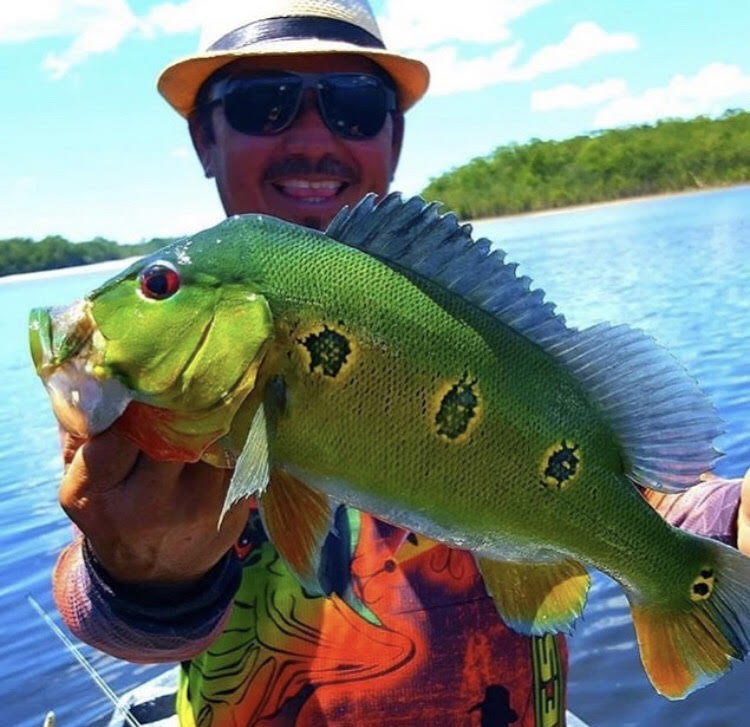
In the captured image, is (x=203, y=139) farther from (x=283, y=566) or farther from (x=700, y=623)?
(x=700, y=623)

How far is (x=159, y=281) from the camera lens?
1.52 m

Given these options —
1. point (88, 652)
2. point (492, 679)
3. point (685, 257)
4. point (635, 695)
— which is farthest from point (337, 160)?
point (685, 257)

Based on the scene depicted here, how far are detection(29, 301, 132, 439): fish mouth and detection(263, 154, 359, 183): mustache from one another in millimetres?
1322

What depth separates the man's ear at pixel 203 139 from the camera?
2957 mm

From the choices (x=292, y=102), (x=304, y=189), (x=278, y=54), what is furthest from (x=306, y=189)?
(x=278, y=54)

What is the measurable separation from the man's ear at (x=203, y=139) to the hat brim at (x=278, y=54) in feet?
0.18

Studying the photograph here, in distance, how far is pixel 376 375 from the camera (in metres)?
1.50

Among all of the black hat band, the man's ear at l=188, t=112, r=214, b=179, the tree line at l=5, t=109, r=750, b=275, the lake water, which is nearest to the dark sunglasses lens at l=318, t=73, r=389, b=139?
the black hat band

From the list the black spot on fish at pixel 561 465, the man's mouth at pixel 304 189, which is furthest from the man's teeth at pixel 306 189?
the black spot on fish at pixel 561 465

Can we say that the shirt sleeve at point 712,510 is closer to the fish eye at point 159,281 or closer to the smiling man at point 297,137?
the smiling man at point 297,137

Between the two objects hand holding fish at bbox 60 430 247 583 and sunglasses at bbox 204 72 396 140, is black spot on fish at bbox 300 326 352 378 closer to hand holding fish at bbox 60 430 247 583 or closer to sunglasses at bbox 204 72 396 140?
hand holding fish at bbox 60 430 247 583

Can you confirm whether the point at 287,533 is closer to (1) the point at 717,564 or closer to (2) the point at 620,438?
(2) the point at 620,438

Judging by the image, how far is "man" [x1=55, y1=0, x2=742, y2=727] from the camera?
1722 millimetres

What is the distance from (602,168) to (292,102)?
212ft
